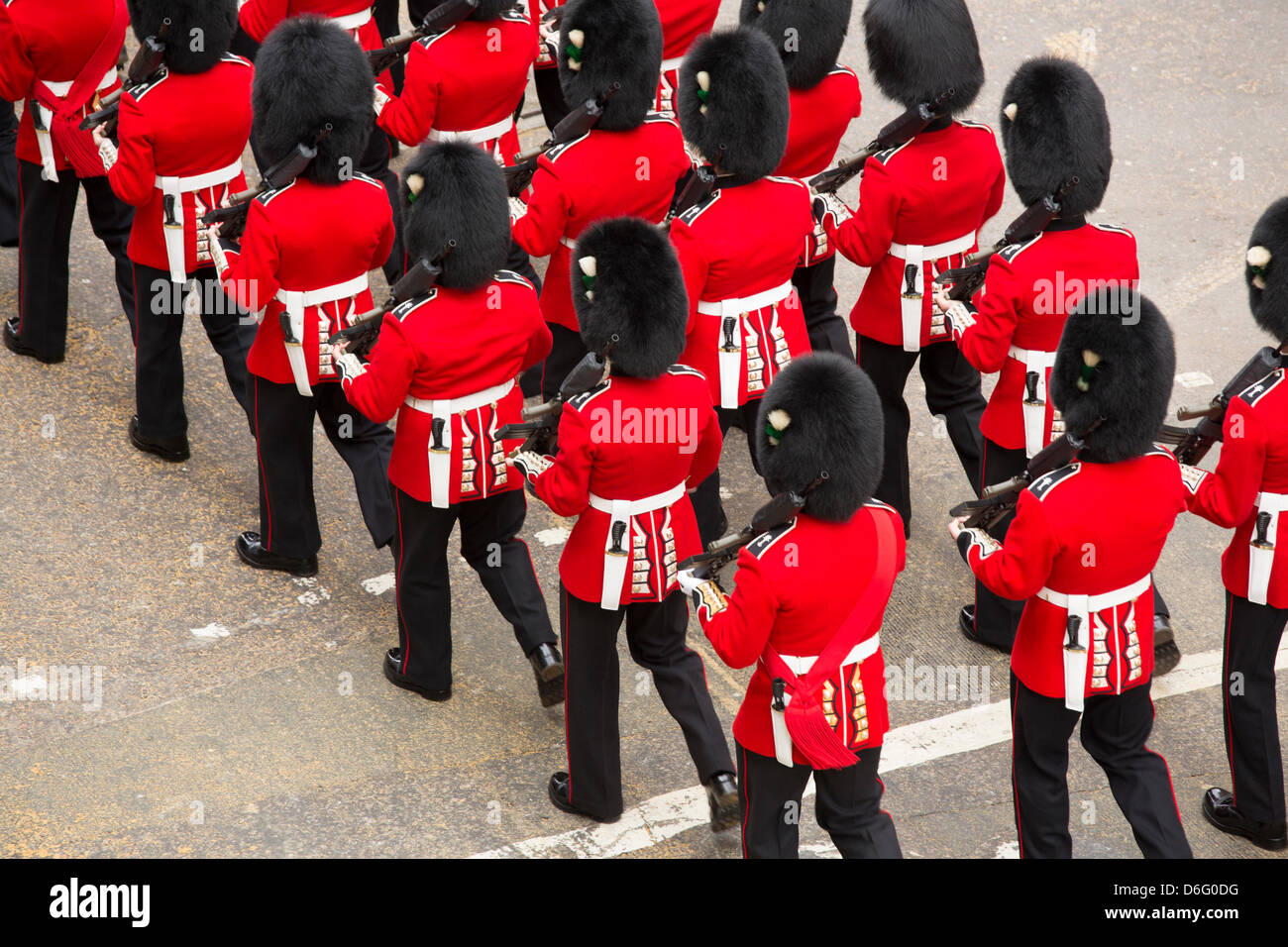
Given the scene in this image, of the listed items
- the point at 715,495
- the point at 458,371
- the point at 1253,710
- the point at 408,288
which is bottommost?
the point at 1253,710

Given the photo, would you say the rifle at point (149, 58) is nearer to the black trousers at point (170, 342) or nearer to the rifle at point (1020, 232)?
the black trousers at point (170, 342)

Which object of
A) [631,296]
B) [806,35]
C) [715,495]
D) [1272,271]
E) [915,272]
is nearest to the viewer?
[631,296]

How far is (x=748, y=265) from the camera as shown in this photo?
5020 millimetres

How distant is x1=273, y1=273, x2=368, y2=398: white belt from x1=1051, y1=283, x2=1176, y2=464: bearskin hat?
2162mm

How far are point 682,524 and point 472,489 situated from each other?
0.66m

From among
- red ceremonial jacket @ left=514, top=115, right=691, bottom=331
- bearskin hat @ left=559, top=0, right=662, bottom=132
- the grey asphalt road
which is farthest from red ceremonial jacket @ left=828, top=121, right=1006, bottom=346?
the grey asphalt road

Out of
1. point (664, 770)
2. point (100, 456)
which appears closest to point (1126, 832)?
point (664, 770)

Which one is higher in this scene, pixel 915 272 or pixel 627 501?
pixel 915 272

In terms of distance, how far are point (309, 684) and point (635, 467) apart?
137 centimetres

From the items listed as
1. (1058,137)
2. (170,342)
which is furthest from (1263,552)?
(170,342)

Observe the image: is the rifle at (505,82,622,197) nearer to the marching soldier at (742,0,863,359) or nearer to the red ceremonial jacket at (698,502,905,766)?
the marching soldier at (742,0,863,359)

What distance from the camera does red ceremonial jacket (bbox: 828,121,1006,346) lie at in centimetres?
527

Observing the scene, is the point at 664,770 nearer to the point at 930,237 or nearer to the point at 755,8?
the point at 930,237

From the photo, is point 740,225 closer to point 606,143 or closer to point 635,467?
point 606,143
